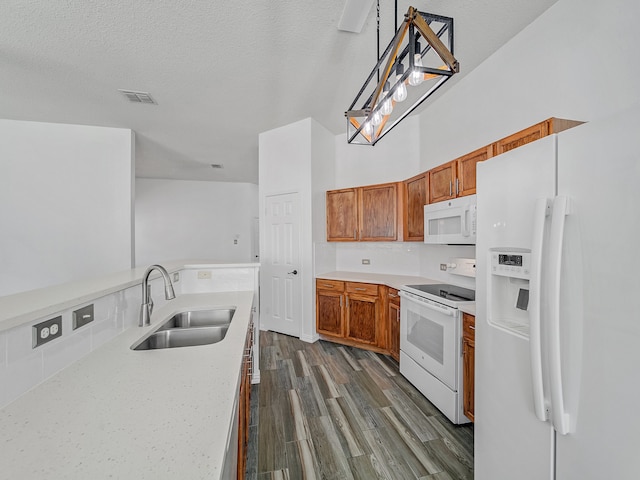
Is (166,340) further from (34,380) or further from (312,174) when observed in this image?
(312,174)

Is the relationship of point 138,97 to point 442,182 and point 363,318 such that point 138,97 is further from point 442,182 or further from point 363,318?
point 363,318

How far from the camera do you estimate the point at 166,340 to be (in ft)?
5.04

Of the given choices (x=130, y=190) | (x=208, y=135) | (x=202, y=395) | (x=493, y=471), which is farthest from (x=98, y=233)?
(x=493, y=471)

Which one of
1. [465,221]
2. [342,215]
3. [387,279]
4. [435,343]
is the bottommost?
[435,343]

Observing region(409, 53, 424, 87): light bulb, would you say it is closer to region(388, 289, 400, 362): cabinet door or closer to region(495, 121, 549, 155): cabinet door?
region(495, 121, 549, 155): cabinet door

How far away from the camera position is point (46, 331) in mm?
905

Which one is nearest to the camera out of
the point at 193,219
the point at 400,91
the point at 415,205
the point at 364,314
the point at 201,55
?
the point at 400,91

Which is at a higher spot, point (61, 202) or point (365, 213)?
point (61, 202)

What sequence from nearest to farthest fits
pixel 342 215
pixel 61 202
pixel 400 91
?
1. pixel 400 91
2. pixel 61 202
3. pixel 342 215

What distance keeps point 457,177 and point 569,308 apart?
1.65 meters

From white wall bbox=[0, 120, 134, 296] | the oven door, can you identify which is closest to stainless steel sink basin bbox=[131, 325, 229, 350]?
the oven door

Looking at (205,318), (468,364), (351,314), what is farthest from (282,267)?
(468,364)

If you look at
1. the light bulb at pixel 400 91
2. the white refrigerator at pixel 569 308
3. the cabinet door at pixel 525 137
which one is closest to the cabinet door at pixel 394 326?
the white refrigerator at pixel 569 308

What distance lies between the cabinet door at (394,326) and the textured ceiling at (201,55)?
2329 mm
